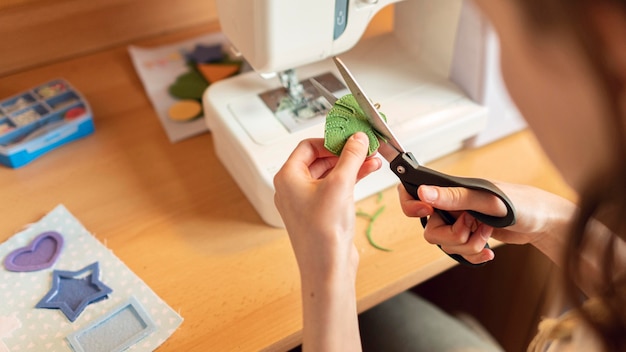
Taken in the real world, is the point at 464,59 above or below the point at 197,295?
above

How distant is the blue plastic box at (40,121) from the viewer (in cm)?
99

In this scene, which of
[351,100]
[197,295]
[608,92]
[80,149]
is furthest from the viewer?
[80,149]

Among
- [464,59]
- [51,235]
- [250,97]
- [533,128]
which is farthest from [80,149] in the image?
[533,128]

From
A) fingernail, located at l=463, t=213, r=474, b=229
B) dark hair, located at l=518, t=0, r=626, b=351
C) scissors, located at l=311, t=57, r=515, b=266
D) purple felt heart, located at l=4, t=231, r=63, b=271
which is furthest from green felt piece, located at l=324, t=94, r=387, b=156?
purple felt heart, located at l=4, t=231, r=63, b=271

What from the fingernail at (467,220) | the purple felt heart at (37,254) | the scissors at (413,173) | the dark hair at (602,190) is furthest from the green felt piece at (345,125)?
the purple felt heart at (37,254)

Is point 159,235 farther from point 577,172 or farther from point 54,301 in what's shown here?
point 577,172

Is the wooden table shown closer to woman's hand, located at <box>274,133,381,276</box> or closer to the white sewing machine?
the white sewing machine

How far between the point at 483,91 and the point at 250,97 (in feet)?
1.22

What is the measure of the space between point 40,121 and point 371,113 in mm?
629

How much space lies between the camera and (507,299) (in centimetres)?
118

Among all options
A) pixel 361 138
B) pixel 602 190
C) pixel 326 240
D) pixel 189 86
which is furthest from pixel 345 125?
pixel 189 86

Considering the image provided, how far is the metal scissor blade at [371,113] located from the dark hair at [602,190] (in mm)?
217

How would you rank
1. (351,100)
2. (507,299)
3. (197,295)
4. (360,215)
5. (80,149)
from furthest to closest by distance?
(507,299) < (80,149) < (360,215) < (197,295) < (351,100)

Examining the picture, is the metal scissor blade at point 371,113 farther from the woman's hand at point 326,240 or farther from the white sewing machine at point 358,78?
the white sewing machine at point 358,78
